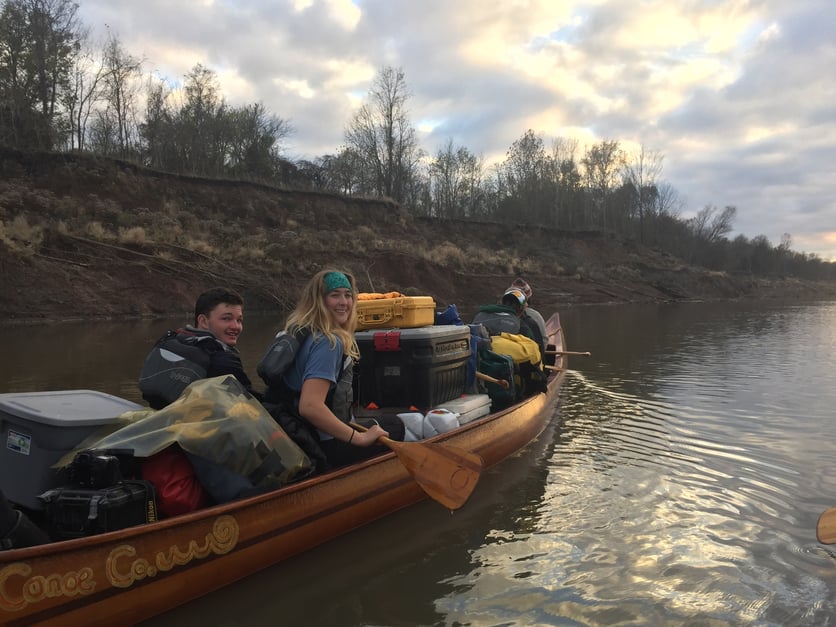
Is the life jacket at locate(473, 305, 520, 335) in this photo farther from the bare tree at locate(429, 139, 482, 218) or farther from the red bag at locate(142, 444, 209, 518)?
the bare tree at locate(429, 139, 482, 218)

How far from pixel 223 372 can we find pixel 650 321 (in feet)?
76.6

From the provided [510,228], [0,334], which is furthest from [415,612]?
[510,228]

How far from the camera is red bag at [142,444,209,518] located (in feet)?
9.83

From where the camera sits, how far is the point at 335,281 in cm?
368

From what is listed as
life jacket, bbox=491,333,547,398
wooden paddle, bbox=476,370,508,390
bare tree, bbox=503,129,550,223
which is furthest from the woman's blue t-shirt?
bare tree, bbox=503,129,550,223

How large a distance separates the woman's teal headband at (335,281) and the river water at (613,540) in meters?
1.77

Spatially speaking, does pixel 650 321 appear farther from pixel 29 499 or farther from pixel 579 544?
Result: pixel 29 499

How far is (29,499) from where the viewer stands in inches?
112

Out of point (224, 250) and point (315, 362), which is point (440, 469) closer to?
point (315, 362)

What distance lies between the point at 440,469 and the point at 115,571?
2067mm

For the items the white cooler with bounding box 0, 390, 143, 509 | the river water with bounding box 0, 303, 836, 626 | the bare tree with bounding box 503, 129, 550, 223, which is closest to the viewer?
the white cooler with bounding box 0, 390, 143, 509

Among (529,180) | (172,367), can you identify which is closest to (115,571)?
(172,367)

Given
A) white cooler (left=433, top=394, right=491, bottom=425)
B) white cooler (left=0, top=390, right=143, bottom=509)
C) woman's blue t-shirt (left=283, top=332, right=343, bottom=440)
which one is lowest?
white cooler (left=433, top=394, right=491, bottom=425)

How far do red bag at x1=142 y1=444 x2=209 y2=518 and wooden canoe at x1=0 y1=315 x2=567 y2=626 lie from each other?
0.52ft
